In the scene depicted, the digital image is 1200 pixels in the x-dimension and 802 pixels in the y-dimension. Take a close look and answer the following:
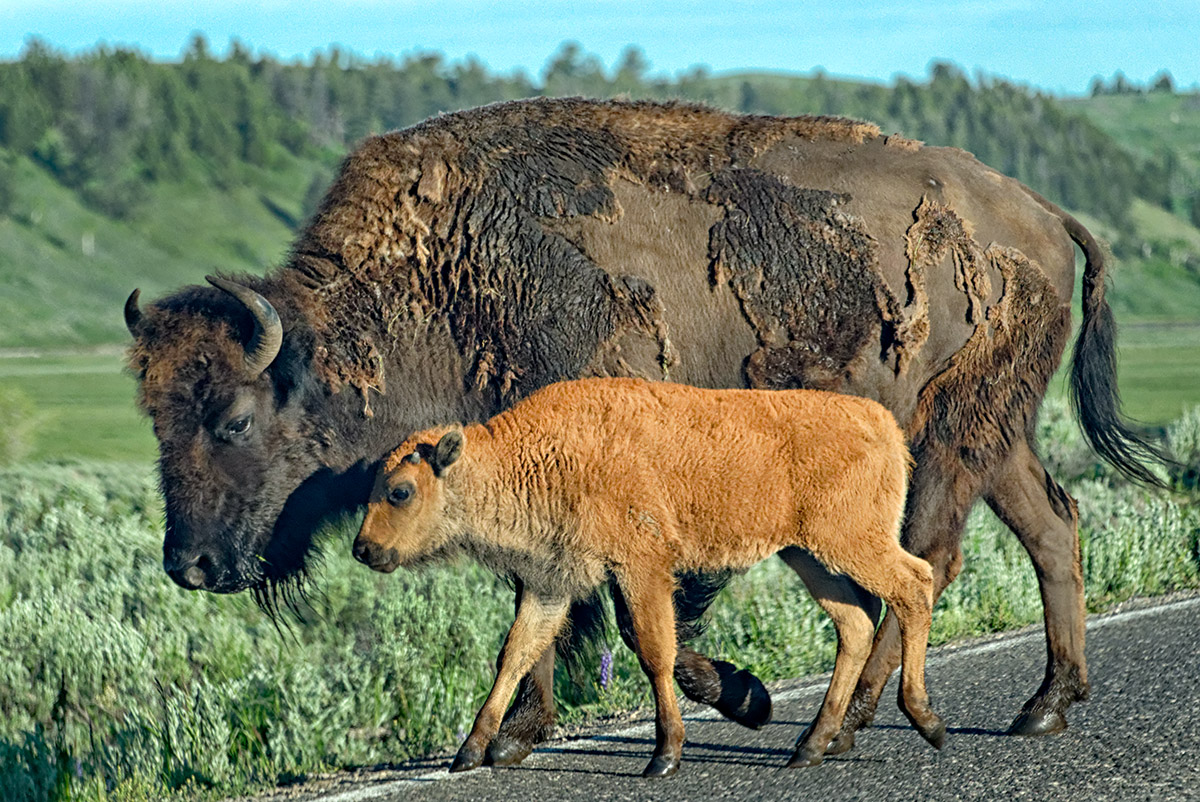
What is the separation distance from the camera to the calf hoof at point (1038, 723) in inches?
225

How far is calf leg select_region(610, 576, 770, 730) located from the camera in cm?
570

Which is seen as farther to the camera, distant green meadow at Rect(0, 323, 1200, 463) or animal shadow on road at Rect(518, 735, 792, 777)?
distant green meadow at Rect(0, 323, 1200, 463)

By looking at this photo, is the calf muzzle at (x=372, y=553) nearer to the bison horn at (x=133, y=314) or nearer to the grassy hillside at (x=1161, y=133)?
the bison horn at (x=133, y=314)

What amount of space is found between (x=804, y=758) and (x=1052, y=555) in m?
1.72

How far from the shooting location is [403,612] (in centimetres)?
841

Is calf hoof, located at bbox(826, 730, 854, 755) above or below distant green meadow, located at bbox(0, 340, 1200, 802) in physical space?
above

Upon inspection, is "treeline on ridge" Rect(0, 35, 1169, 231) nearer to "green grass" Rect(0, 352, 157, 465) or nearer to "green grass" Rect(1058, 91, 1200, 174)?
"green grass" Rect(1058, 91, 1200, 174)

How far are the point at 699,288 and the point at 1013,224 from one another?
4.58 feet

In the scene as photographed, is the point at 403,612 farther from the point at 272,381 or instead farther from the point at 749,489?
the point at 749,489

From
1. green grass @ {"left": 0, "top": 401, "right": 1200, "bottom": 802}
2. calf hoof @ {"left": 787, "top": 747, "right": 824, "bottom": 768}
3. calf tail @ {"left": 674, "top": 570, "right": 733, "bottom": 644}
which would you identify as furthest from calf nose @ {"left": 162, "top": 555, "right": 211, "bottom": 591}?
calf hoof @ {"left": 787, "top": 747, "right": 824, "bottom": 768}

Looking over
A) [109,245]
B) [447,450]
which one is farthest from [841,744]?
[109,245]

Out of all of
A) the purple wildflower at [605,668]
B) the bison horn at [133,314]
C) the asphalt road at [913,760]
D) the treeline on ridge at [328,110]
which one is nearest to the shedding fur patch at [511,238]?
the bison horn at [133,314]

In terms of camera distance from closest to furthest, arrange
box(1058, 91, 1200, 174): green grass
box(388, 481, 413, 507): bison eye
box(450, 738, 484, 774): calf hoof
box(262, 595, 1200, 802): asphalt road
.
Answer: box(262, 595, 1200, 802): asphalt road, box(388, 481, 413, 507): bison eye, box(450, 738, 484, 774): calf hoof, box(1058, 91, 1200, 174): green grass

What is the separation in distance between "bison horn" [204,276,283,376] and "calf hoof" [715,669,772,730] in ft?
7.56
